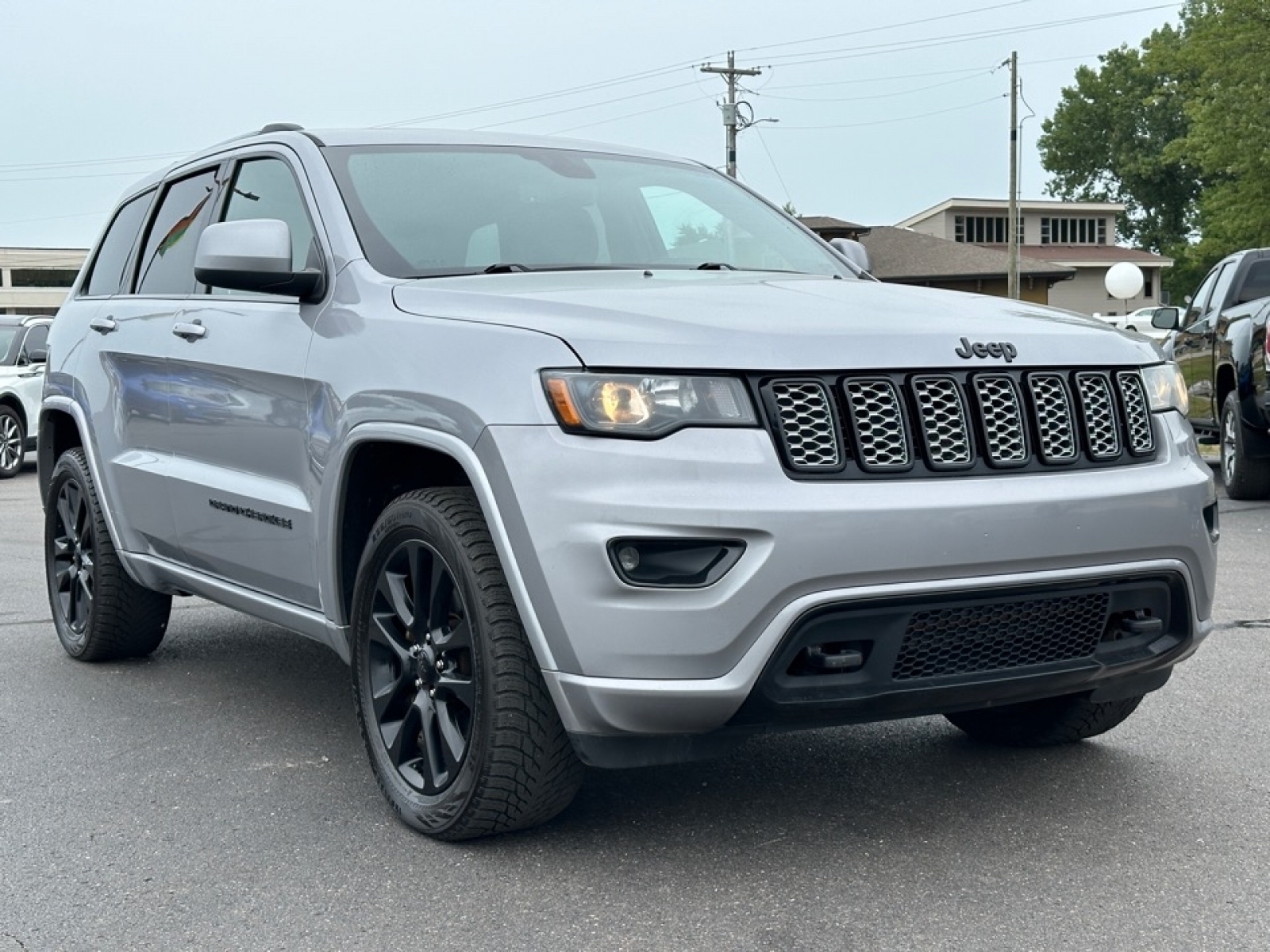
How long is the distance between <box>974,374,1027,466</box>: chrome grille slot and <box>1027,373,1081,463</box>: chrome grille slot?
0.16 feet

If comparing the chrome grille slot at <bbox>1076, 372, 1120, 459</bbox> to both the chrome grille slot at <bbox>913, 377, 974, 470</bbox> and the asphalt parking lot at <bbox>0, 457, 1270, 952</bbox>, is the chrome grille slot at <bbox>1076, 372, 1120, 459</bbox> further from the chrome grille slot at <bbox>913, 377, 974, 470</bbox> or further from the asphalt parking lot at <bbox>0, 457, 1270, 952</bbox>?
the asphalt parking lot at <bbox>0, 457, 1270, 952</bbox>

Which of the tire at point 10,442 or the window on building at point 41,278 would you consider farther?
the window on building at point 41,278

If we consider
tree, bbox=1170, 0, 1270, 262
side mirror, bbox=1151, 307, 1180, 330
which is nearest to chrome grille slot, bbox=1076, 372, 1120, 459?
side mirror, bbox=1151, 307, 1180, 330

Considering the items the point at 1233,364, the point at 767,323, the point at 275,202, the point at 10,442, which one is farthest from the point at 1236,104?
the point at 767,323

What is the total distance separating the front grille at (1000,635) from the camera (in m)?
3.52

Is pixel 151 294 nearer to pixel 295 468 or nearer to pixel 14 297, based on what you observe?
pixel 295 468

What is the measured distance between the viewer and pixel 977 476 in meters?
3.54

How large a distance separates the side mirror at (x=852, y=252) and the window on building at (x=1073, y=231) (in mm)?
74962

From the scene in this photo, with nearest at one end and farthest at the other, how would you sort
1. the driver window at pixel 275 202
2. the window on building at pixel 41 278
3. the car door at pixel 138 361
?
the driver window at pixel 275 202
the car door at pixel 138 361
the window on building at pixel 41 278

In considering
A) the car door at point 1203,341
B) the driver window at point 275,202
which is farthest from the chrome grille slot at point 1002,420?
the car door at point 1203,341

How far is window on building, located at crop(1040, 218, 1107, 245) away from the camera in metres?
78.0

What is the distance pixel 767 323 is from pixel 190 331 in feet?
7.32

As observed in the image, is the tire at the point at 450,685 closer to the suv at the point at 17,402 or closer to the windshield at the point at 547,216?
the windshield at the point at 547,216

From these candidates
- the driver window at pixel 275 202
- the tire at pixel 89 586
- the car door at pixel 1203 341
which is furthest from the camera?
the car door at pixel 1203 341
